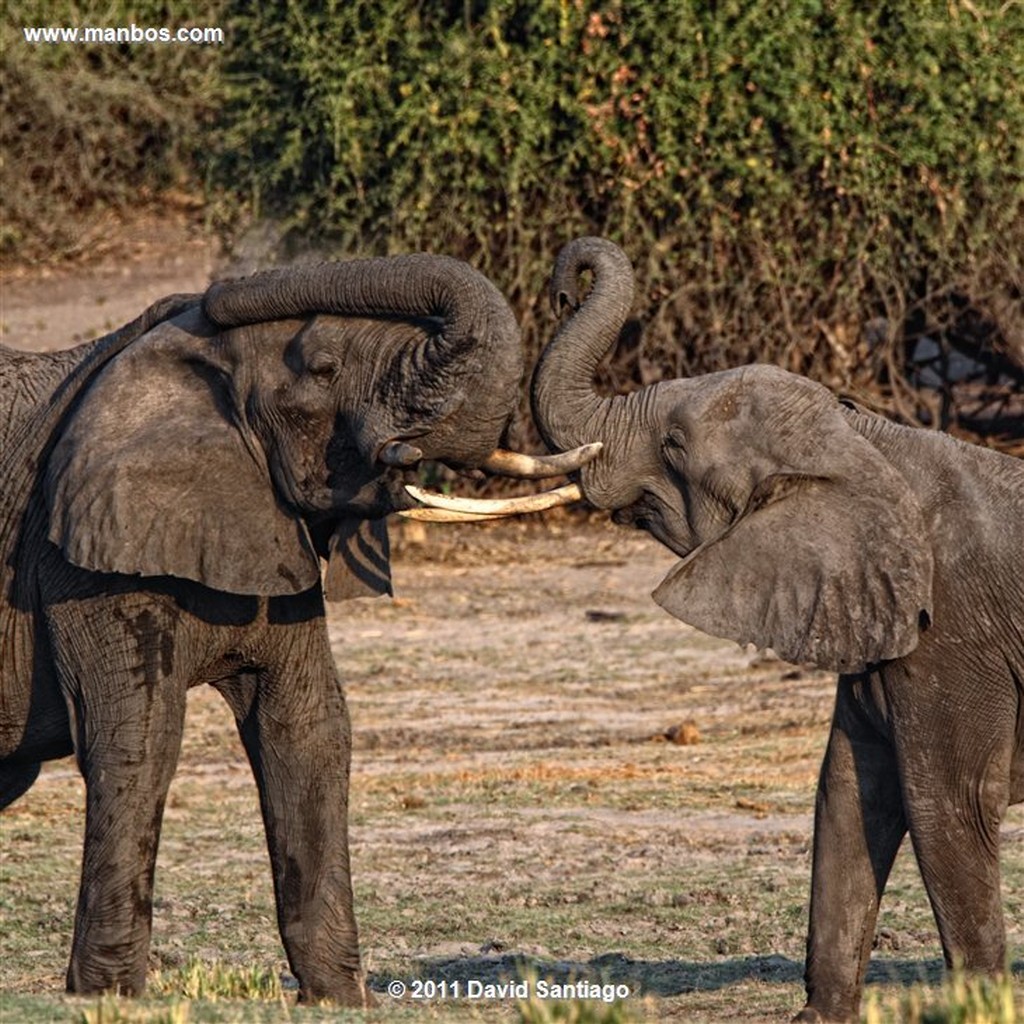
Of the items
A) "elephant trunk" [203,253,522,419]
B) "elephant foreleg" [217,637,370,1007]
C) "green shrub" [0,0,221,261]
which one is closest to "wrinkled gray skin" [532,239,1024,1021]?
"elephant trunk" [203,253,522,419]

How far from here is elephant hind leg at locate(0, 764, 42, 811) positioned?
8.88 metres

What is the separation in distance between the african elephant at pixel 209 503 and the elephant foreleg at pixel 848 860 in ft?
3.95

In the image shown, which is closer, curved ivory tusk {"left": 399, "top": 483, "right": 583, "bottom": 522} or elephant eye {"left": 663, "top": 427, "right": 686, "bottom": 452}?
curved ivory tusk {"left": 399, "top": 483, "right": 583, "bottom": 522}

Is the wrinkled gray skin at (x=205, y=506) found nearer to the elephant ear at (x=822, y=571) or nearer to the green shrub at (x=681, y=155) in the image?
the elephant ear at (x=822, y=571)

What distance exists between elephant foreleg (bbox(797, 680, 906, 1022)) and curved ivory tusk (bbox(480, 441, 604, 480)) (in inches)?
40.7

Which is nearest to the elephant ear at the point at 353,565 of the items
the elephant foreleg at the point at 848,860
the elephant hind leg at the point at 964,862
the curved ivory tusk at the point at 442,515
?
the curved ivory tusk at the point at 442,515

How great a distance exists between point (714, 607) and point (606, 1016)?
2348 millimetres

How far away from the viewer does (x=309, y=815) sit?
332 inches

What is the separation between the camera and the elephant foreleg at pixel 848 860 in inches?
325

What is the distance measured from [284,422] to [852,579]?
5.45ft

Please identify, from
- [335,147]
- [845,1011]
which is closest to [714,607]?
[845,1011]

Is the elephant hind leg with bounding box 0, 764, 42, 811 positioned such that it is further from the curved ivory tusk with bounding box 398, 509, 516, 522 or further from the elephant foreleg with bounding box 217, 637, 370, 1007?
the curved ivory tusk with bounding box 398, 509, 516, 522

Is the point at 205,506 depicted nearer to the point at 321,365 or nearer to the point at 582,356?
the point at 321,365

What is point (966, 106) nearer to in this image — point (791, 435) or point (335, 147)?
point (335, 147)
